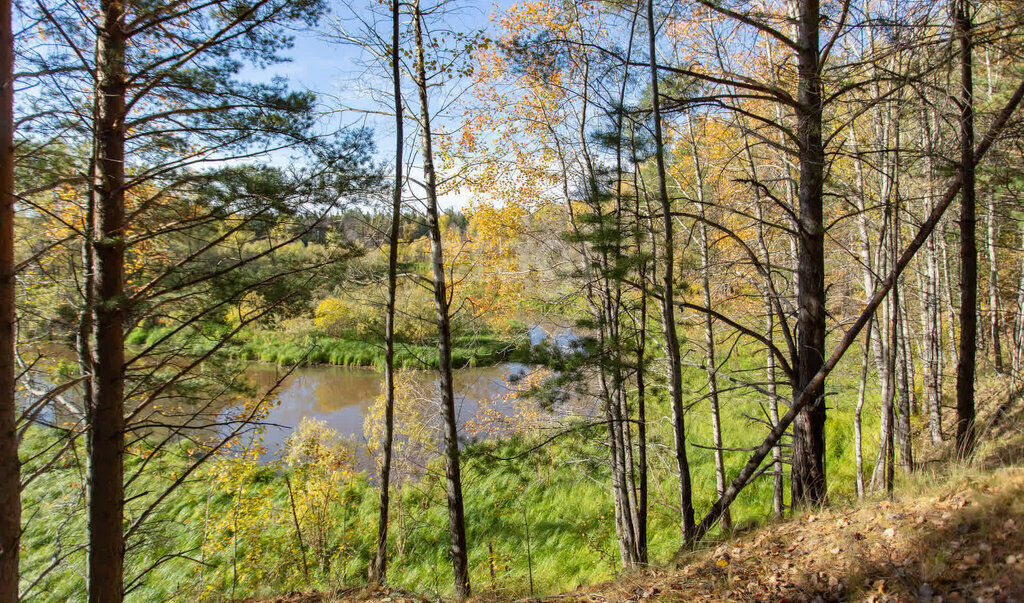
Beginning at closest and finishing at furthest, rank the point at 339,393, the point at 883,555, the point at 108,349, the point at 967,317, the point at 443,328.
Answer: the point at 883,555, the point at 108,349, the point at 967,317, the point at 443,328, the point at 339,393

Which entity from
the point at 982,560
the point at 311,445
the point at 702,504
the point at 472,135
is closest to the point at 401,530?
the point at 311,445

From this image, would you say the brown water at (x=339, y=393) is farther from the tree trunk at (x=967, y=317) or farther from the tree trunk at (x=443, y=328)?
the tree trunk at (x=967, y=317)

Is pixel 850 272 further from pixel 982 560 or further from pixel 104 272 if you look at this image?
pixel 104 272

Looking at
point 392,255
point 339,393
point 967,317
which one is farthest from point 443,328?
point 339,393

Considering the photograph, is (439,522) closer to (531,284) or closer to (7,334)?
(531,284)

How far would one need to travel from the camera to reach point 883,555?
2701mm

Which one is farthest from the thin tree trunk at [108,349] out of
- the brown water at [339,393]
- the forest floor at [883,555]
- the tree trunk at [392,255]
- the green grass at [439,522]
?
the brown water at [339,393]

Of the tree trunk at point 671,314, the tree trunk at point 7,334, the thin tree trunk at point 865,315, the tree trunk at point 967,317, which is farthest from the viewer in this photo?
the tree trunk at point 967,317

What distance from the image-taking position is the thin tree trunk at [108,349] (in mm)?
3598

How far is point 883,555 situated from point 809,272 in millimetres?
2125

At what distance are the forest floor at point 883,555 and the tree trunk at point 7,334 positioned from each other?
75.0 inches

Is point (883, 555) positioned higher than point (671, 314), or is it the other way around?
point (671, 314)

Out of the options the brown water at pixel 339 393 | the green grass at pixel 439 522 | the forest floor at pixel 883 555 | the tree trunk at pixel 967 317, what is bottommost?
the green grass at pixel 439 522

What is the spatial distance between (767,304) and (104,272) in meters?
8.61
